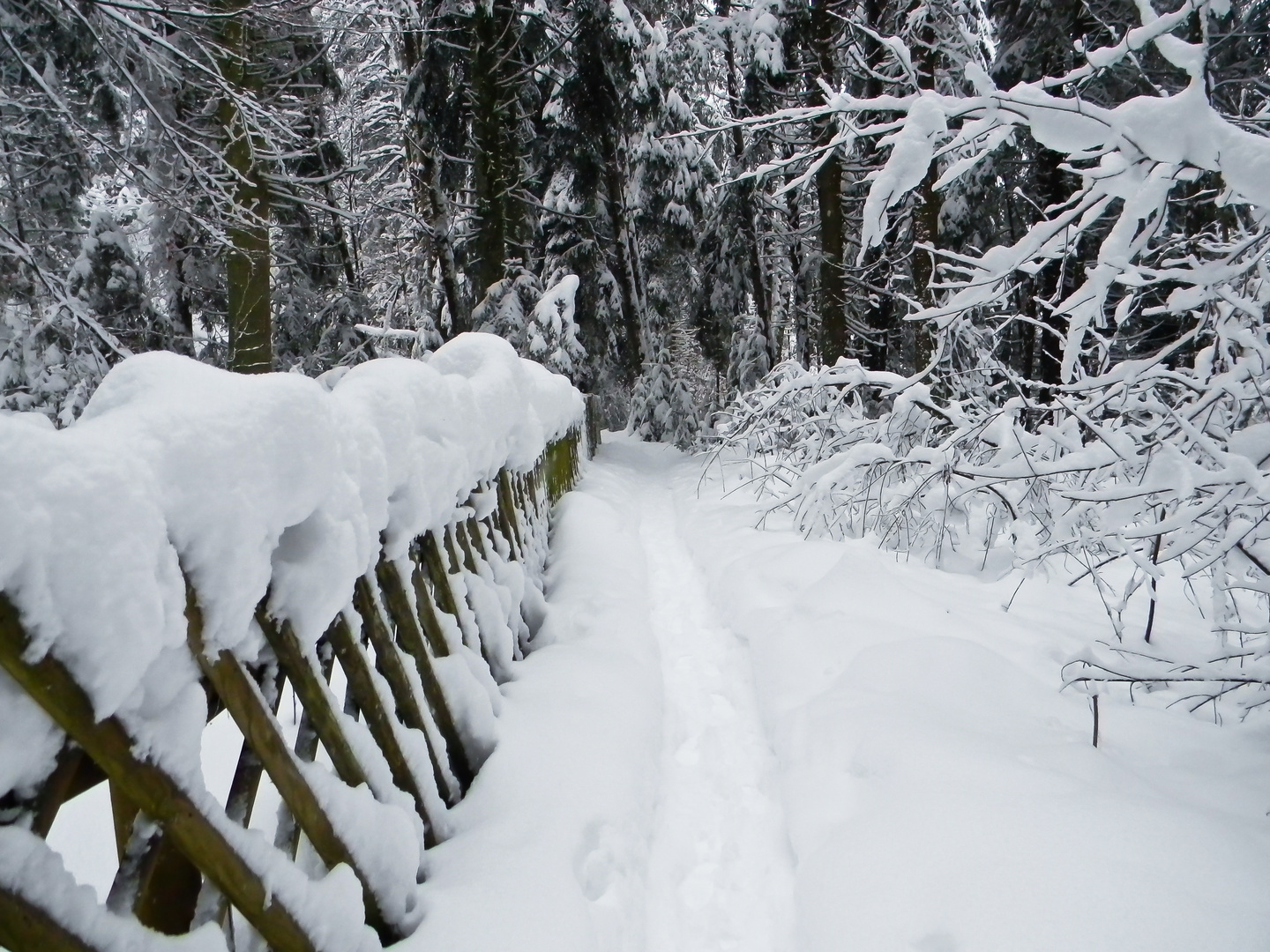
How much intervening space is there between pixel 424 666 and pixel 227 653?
0.89m

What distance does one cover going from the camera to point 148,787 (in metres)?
1.01

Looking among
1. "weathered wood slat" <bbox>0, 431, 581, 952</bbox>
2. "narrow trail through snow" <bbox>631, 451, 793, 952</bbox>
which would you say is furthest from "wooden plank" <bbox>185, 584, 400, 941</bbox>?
"narrow trail through snow" <bbox>631, 451, 793, 952</bbox>

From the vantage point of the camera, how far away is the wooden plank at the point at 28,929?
32.8 inches

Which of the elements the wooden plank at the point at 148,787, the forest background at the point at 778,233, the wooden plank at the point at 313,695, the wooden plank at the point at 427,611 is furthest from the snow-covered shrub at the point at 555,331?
the wooden plank at the point at 148,787

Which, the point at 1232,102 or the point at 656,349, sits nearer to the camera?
the point at 1232,102

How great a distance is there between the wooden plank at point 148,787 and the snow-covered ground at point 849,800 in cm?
43

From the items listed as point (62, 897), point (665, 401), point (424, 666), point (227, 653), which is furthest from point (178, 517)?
point (665, 401)

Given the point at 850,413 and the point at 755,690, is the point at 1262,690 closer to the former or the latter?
the point at 755,690

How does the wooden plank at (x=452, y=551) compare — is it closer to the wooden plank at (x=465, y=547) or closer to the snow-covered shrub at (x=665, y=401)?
the wooden plank at (x=465, y=547)

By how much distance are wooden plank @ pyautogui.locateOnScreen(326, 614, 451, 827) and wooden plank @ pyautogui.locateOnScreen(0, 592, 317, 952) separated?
0.49 m

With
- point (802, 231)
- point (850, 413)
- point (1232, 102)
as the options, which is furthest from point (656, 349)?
point (1232, 102)

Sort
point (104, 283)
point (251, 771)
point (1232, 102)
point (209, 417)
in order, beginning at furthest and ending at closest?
point (104, 283), point (1232, 102), point (251, 771), point (209, 417)

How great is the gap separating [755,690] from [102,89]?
7.88m

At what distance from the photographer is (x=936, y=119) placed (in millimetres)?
1436
